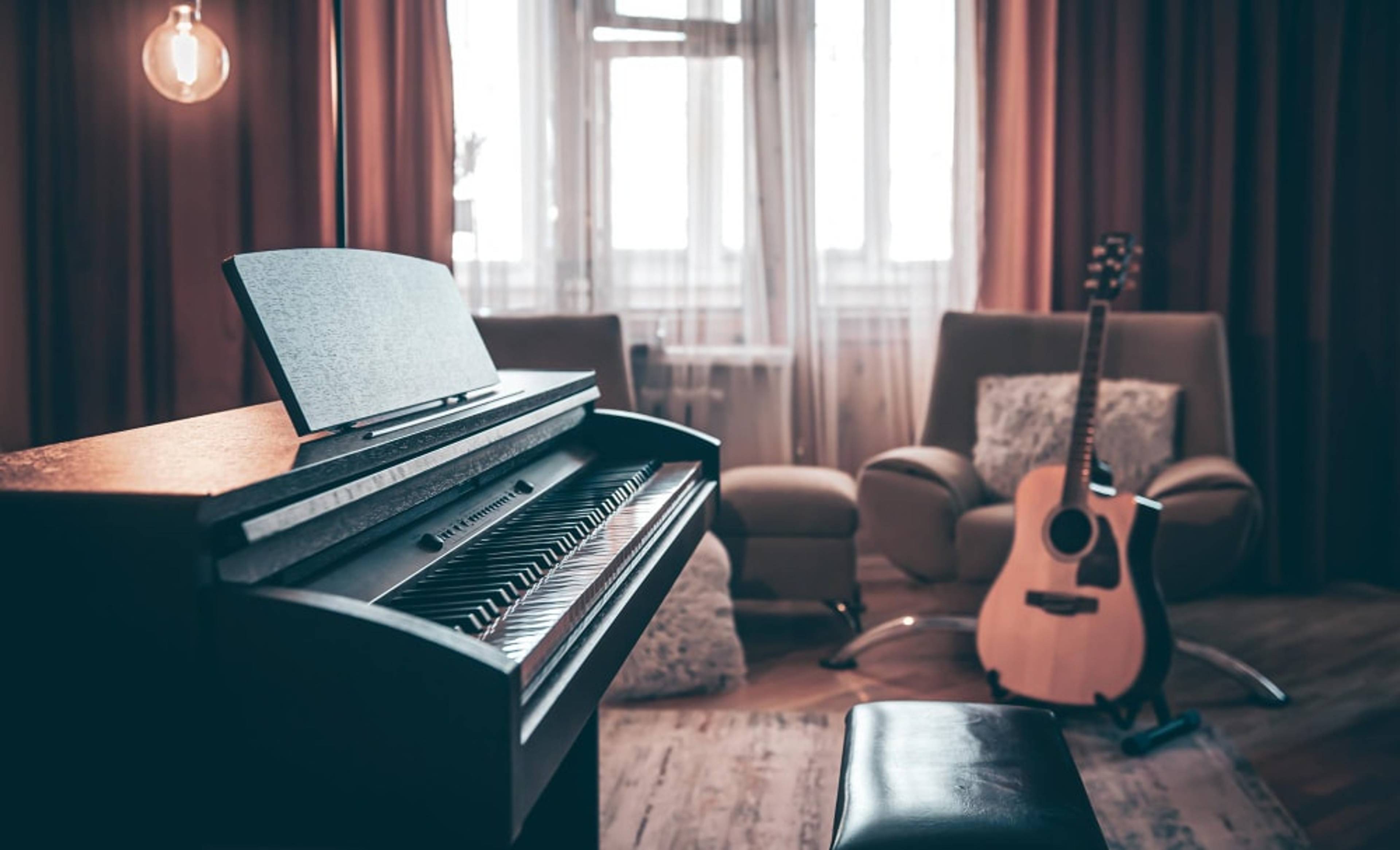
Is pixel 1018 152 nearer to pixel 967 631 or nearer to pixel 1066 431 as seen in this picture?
pixel 1066 431

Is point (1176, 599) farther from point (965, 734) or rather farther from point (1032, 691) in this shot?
point (965, 734)

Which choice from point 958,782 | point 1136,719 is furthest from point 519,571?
point 1136,719

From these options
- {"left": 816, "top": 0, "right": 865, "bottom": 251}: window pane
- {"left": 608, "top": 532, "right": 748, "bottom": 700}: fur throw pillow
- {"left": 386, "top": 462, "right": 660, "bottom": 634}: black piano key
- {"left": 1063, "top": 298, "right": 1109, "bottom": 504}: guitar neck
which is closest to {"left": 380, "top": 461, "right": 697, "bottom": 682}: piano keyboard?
{"left": 386, "top": 462, "right": 660, "bottom": 634}: black piano key

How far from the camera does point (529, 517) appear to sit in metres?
1.59

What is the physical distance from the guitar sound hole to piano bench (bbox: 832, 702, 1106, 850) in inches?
42.0

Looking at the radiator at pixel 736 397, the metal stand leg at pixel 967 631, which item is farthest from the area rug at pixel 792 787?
the radiator at pixel 736 397

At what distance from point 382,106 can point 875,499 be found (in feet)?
6.92

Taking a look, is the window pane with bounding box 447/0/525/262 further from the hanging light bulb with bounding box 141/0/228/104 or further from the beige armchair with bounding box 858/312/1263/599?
the beige armchair with bounding box 858/312/1263/599

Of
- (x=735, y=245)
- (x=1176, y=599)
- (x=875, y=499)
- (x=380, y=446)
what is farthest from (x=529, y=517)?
(x=735, y=245)

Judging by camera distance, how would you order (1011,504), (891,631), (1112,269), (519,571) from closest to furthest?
1. (519,571)
2. (1112,269)
3. (891,631)
4. (1011,504)

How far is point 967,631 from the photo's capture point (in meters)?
3.38

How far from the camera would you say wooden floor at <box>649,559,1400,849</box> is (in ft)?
7.87

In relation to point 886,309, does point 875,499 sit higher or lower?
lower

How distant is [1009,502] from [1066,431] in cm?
25
